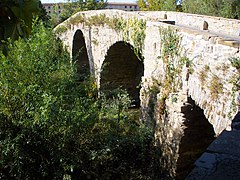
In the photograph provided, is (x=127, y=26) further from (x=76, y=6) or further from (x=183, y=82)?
(x=76, y=6)

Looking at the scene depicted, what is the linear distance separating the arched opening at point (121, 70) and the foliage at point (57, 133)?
3.58 meters

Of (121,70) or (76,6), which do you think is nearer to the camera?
(121,70)

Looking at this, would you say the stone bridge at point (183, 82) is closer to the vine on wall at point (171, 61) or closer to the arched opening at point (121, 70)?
the vine on wall at point (171, 61)

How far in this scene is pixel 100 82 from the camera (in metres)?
9.90

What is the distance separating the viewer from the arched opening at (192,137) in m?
4.38

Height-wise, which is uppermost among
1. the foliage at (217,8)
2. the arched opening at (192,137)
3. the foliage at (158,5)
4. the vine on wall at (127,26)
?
the foliage at (158,5)

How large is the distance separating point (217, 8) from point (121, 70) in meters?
7.83

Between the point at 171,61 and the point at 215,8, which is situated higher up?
the point at 215,8

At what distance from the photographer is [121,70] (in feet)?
32.2

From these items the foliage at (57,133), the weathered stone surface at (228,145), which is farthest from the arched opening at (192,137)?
the weathered stone surface at (228,145)

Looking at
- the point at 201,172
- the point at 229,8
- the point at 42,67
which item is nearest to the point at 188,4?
the point at 229,8

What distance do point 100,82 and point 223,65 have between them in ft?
22.7

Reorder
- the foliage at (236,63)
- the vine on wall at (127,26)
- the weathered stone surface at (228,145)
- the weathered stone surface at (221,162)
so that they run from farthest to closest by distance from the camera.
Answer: the vine on wall at (127,26) → the foliage at (236,63) → the weathered stone surface at (228,145) → the weathered stone surface at (221,162)

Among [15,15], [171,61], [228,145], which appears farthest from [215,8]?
[15,15]
